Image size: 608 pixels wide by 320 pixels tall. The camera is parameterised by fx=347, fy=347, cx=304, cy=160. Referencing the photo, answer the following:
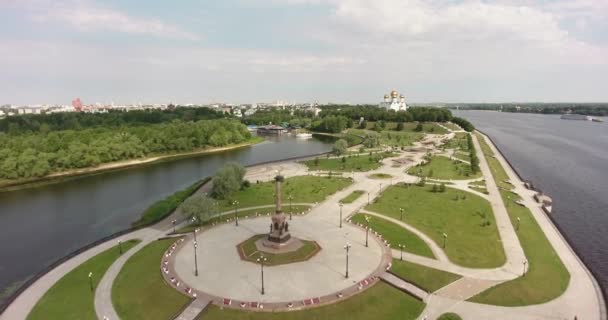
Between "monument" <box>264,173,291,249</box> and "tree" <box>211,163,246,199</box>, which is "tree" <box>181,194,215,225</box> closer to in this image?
"monument" <box>264,173,291,249</box>

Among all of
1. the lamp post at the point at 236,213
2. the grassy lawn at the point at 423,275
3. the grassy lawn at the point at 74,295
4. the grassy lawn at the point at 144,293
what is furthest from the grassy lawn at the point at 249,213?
the grassy lawn at the point at 423,275

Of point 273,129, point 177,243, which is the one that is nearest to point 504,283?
point 177,243

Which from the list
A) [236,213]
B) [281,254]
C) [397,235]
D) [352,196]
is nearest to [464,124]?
[352,196]

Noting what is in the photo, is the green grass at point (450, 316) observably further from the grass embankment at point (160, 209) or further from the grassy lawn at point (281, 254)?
the grass embankment at point (160, 209)

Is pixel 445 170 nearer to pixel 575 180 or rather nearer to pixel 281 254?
pixel 575 180

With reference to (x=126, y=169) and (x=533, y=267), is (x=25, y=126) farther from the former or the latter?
(x=533, y=267)
